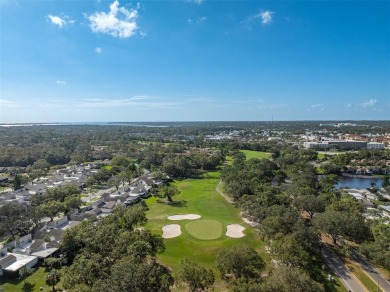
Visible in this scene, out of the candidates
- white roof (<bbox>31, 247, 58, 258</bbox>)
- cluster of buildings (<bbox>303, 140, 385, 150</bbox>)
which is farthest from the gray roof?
cluster of buildings (<bbox>303, 140, 385, 150</bbox>)

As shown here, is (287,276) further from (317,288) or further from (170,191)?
(170,191)

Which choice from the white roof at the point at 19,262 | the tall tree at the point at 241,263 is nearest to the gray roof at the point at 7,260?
the white roof at the point at 19,262

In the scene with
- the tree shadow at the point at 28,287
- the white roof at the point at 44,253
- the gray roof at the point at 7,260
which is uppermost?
the gray roof at the point at 7,260

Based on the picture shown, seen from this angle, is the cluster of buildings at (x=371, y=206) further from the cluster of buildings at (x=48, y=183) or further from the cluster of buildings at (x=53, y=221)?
the cluster of buildings at (x=48, y=183)

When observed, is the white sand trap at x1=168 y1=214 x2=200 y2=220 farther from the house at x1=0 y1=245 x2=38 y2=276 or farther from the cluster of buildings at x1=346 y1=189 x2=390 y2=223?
the cluster of buildings at x1=346 y1=189 x2=390 y2=223

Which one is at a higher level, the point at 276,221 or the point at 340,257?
the point at 276,221

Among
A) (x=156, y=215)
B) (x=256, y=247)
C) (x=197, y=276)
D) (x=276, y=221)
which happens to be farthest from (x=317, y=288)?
→ (x=156, y=215)
